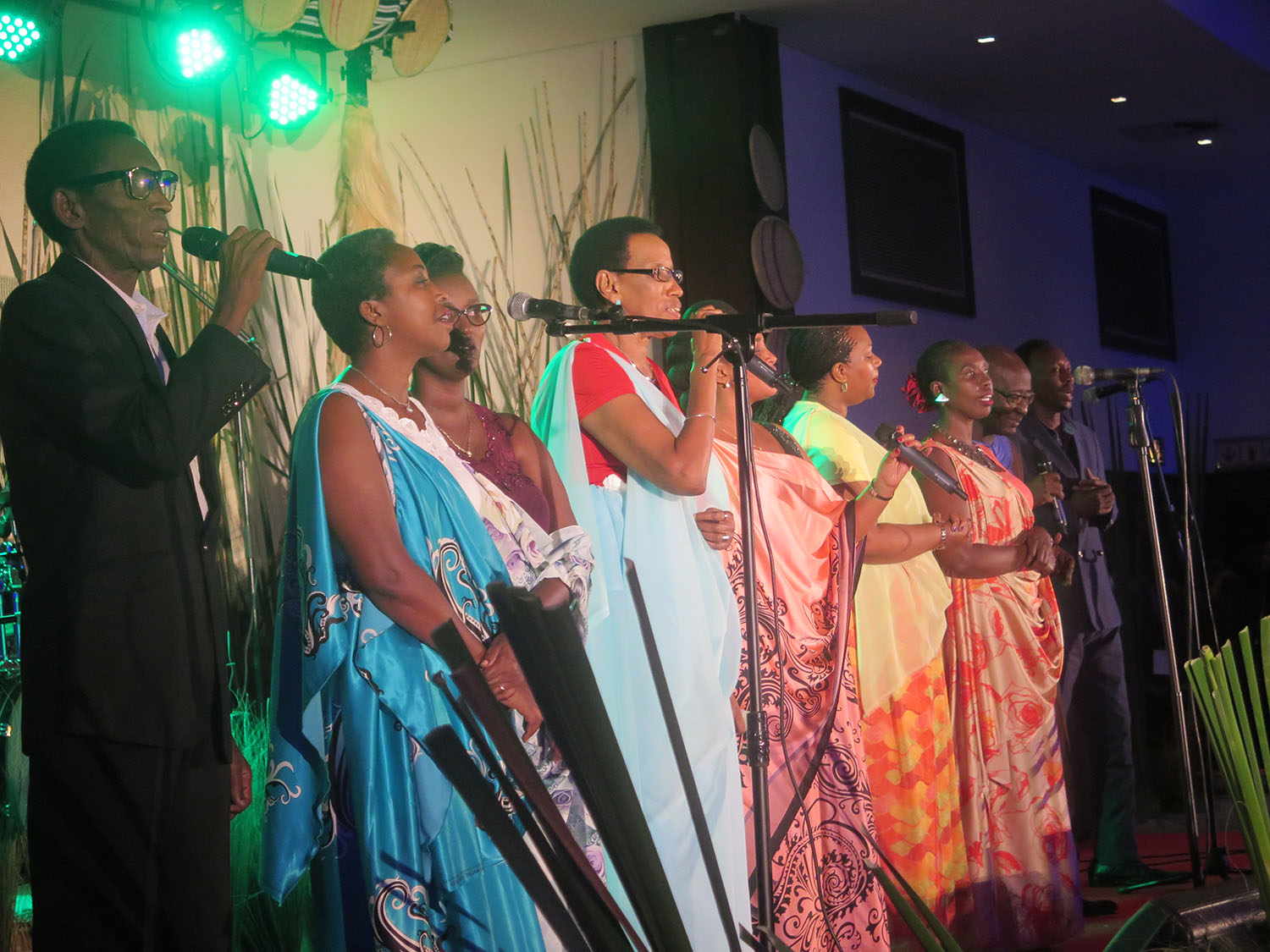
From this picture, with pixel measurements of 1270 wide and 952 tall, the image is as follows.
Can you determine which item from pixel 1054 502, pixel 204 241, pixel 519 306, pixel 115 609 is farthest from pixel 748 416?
pixel 1054 502

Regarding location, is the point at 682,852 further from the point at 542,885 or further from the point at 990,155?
the point at 990,155

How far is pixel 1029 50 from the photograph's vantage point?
5441 millimetres

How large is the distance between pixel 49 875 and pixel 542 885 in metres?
1.62

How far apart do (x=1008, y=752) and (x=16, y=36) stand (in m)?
3.54

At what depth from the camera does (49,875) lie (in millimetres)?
1694

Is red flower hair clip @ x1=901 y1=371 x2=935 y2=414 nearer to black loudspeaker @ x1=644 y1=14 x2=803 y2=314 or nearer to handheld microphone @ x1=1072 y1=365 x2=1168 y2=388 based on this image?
handheld microphone @ x1=1072 y1=365 x2=1168 y2=388

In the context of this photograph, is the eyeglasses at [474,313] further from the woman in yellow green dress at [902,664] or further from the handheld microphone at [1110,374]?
the handheld microphone at [1110,374]

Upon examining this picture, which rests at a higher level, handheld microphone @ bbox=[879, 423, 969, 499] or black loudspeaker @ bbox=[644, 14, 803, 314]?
black loudspeaker @ bbox=[644, 14, 803, 314]

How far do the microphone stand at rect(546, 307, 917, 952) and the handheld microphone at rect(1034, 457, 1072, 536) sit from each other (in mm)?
2082

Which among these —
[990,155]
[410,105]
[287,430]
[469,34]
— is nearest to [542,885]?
[287,430]

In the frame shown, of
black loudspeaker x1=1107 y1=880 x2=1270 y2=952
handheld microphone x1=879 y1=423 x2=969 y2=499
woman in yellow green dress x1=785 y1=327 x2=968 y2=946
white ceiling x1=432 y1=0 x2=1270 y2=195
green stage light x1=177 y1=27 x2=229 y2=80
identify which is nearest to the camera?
black loudspeaker x1=1107 y1=880 x2=1270 y2=952

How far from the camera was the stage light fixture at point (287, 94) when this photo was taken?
15.2 feet

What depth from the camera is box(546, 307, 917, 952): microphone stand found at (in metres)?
1.87

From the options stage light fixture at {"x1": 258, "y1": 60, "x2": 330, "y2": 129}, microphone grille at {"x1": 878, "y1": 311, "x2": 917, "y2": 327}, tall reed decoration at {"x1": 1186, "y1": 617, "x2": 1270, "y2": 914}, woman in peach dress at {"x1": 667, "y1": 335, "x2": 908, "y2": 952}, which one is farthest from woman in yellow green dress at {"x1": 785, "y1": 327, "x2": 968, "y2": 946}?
tall reed decoration at {"x1": 1186, "y1": 617, "x2": 1270, "y2": 914}
